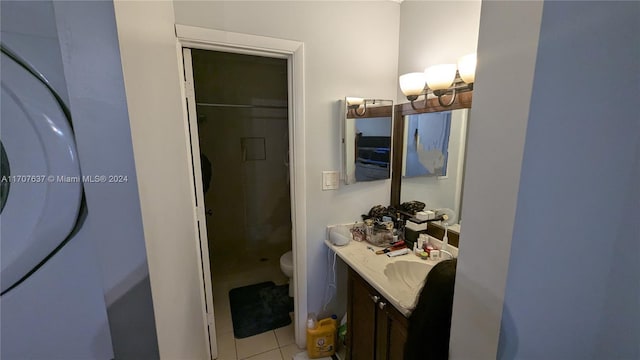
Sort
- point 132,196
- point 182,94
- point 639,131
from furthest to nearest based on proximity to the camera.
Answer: point 182,94, point 132,196, point 639,131

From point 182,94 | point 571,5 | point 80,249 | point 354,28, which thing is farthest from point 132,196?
point 354,28

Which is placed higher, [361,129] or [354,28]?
[354,28]

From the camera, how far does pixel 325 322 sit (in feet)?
5.93

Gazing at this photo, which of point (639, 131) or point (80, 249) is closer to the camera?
point (639, 131)

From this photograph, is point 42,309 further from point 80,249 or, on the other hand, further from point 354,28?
point 354,28

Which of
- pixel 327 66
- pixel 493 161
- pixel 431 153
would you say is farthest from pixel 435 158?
pixel 493 161

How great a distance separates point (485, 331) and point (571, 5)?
0.65 metres

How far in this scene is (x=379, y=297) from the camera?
1235mm

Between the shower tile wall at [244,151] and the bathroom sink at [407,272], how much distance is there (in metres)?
2.00

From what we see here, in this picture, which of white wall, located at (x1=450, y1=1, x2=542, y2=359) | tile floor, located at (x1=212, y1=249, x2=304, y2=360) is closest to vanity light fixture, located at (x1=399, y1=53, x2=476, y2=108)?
white wall, located at (x1=450, y1=1, x2=542, y2=359)

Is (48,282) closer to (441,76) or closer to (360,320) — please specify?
(360,320)

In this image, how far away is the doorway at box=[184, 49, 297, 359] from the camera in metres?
2.76

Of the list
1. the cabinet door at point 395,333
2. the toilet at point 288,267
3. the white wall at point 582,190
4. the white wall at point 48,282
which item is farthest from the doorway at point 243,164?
the white wall at point 582,190

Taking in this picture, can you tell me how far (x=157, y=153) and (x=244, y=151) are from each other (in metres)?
2.32
